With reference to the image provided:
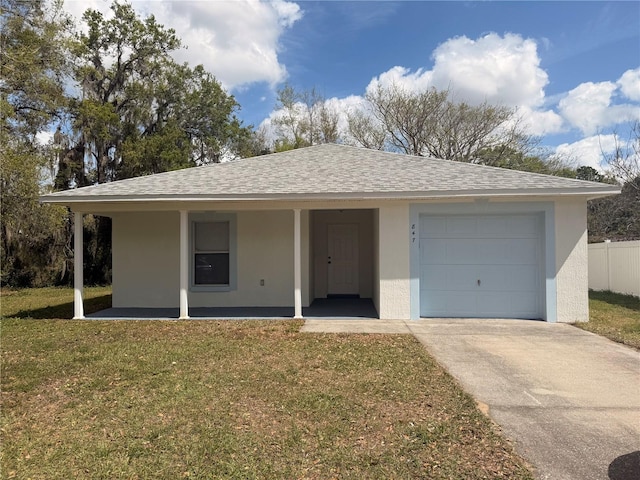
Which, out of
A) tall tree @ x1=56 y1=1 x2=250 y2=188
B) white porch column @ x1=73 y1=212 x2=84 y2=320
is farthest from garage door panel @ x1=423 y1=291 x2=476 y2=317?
tall tree @ x1=56 y1=1 x2=250 y2=188

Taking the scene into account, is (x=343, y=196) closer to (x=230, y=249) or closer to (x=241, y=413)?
(x=230, y=249)

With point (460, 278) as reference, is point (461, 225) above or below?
above

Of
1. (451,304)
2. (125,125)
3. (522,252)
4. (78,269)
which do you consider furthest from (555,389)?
(125,125)

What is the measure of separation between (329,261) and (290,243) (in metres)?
2.37

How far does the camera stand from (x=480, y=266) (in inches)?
340

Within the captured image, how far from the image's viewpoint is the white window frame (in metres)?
9.92

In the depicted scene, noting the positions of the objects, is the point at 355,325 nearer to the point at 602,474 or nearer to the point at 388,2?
the point at 602,474

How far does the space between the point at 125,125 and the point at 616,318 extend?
63.3 ft

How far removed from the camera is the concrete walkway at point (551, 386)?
10.1 ft

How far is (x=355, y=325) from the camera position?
7988mm

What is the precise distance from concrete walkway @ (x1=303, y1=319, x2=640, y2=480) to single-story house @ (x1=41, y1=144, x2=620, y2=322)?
857 mm

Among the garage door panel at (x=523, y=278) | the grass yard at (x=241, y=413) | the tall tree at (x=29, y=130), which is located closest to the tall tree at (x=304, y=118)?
the tall tree at (x=29, y=130)

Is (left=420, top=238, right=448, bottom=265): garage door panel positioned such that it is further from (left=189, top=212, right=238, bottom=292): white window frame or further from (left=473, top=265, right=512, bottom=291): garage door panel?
(left=189, top=212, right=238, bottom=292): white window frame

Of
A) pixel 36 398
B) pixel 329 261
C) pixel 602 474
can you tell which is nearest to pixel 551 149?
pixel 329 261
